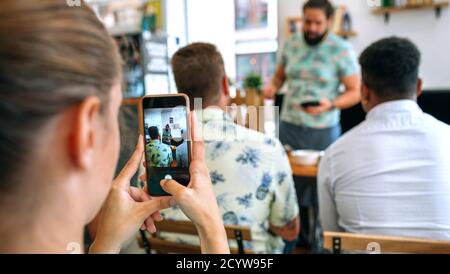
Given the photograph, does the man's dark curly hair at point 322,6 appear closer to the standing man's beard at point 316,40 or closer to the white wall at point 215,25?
the standing man's beard at point 316,40

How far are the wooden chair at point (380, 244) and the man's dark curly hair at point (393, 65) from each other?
39cm

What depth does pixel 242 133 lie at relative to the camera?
594mm

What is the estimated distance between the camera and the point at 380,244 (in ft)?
2.33

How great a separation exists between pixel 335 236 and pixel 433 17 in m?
1.92

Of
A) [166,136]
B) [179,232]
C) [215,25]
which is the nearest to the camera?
[166,136]

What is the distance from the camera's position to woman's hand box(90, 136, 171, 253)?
0.48 m

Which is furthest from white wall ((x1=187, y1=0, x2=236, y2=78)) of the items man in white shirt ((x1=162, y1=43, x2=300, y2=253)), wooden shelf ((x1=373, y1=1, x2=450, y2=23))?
wooden shelf ((x1=373, y1=1, x2=450, y2=23))

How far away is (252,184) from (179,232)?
0.25m

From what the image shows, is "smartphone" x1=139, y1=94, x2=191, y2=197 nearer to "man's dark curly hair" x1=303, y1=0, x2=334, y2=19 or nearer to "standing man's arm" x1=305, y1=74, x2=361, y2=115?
"standing man's arm" x1=305, y1=74, x2=361, y2=115

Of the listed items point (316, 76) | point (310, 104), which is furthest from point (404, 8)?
point (310, 104)

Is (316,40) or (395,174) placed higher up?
(316,40)

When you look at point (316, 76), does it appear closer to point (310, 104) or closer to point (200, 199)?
point (310, 104)

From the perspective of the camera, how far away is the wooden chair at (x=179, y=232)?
721 mm

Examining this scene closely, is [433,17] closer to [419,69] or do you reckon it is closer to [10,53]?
[419,69]
